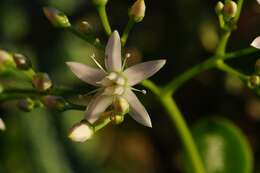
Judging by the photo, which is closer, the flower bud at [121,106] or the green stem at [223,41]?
the flower bud at [121,106]

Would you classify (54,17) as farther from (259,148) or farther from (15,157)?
(259,148)

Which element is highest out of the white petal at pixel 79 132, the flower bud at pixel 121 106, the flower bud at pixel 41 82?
the flower bud at pixel 41 82

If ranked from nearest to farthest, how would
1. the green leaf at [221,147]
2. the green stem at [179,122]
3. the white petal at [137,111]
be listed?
the white petal at [137,111] < the green stem at [179,122] < the green leaf at [221,147]

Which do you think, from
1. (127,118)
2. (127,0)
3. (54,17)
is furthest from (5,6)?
(54,17)

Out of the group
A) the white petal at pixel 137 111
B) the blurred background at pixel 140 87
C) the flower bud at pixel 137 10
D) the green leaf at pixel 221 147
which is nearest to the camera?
the white petal at pixel 137 111

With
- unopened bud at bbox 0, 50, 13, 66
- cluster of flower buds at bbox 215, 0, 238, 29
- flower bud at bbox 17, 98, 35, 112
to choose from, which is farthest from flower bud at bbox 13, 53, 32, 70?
cluster of flower buds at bbox 215, 0, 238, 29

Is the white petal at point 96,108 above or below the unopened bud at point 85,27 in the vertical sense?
below

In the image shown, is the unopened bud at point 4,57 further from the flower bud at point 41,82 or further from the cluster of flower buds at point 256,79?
the cluster of flower buds at point 256,79

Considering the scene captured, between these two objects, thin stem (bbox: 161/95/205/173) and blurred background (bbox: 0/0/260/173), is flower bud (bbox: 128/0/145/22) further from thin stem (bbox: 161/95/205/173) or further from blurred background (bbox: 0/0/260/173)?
blurred background (bbox: 0/0/260/173)

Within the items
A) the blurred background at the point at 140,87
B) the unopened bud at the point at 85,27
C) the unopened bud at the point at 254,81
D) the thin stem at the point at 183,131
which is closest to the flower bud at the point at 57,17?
the unopened bud at the point at 85,27
